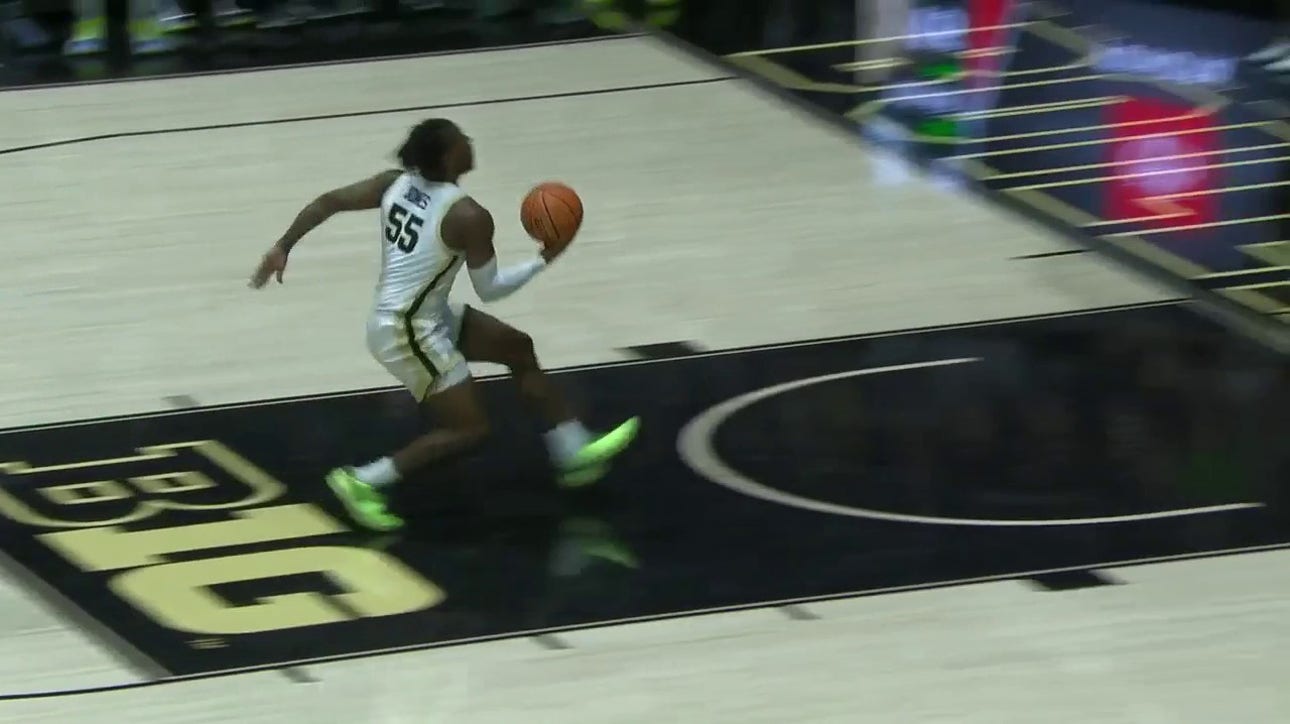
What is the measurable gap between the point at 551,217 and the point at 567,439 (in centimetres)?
85

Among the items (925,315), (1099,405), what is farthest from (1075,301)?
(1099,405)

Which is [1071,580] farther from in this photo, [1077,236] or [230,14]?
[230,14]

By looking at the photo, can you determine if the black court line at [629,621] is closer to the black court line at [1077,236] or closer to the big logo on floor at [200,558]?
the big logo on floor at [200,558]

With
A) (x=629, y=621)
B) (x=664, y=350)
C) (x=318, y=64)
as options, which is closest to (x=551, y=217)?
(x=629, y=621)

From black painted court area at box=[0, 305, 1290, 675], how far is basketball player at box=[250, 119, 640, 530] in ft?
0.95

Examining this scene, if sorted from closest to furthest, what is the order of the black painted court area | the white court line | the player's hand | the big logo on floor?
the big logo on floor < the black painted court area < the player's hand < the white court line

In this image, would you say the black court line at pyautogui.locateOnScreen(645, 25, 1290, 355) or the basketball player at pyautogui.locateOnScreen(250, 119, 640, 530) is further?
the black court line at pyautogui.locateOnScreen(645, 25, 1290, 355)

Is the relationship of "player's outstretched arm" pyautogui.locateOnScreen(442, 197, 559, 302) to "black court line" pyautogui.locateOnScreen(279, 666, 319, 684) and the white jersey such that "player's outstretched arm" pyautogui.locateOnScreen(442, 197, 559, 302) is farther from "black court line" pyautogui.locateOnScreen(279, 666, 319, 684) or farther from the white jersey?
"black court line" pyautogui.locateOnScreen(279, 666, 319, 684)

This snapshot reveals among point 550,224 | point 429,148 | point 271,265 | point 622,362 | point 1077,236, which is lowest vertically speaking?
point 622,362

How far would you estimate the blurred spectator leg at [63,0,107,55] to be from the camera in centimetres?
A: 1484

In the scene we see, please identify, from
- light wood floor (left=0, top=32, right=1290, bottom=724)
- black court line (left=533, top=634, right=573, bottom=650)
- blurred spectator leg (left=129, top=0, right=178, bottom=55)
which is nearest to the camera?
light wood floor (left=0, top=32, right=1290, bottom=724)

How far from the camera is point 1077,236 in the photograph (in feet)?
36.8

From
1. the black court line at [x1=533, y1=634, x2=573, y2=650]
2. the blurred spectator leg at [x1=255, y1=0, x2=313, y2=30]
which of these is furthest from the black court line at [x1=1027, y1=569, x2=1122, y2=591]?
the blurred spectator leg at [x1=255, y1=0, x2=313, y2=30]

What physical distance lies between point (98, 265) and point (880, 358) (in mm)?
3617
